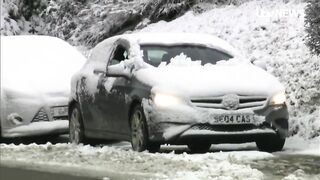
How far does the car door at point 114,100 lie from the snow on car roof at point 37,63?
5.51 ft

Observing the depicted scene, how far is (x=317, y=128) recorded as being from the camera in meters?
11.4

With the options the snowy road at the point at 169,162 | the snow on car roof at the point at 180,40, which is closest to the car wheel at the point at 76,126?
the snowy road at the point at 169,162

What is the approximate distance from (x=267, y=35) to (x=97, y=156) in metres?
7.75

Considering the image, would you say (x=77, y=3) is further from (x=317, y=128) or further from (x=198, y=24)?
(x=317, y=128)

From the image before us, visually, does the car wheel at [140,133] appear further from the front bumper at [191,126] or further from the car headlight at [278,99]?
the car headlight at [278,99]

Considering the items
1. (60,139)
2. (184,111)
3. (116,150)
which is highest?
(184,111)

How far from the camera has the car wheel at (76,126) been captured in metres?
11.6

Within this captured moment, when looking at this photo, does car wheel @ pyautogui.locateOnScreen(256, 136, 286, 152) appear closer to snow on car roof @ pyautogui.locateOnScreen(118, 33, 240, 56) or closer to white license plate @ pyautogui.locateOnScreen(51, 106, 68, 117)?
snow on car roof @ pyautogui.locateOnScreen(118, 33, 240, 56)

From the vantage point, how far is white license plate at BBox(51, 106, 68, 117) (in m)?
12.1

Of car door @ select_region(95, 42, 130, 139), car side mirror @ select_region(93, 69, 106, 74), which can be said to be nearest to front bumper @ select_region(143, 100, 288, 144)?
car door @ select_region(95, 42, 130, 139)

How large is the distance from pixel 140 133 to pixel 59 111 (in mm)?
2862

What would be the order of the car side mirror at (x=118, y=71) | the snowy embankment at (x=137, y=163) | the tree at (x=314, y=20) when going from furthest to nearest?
the tree at (x=314, y=20) → the car side mirror at (x=118, y=71) → the snowy embankment at (x=137, y=163)

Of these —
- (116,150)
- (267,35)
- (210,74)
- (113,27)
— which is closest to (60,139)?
(116,150)

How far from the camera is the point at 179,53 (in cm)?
1067
